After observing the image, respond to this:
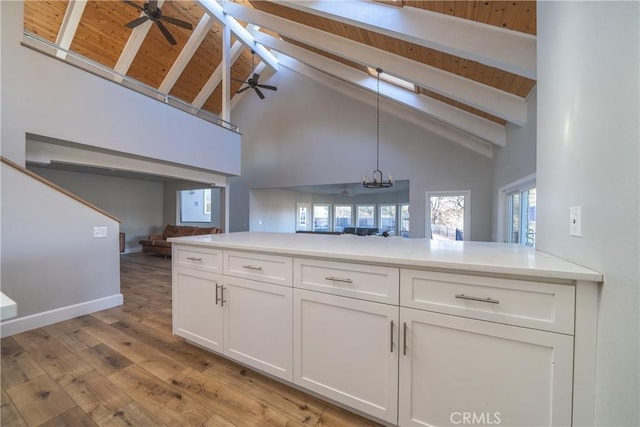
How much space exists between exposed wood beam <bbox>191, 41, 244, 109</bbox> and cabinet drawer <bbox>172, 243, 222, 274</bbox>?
23.2 ft

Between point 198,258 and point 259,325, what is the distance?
0.73 metres

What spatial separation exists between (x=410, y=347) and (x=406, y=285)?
11.4 inches

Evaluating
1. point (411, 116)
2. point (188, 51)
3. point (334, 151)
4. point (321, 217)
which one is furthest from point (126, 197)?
point (411, 116)

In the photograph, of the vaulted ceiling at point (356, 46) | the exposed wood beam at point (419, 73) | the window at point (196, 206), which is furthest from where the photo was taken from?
the window at point (196, 206)

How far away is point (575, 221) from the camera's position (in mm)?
1059

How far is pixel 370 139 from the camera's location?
6547 mm

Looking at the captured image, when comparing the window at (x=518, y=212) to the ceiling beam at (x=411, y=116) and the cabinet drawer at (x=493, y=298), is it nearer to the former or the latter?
the ceiling beam at (x=411, y=116)

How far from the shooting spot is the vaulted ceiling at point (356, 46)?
242 centimetres

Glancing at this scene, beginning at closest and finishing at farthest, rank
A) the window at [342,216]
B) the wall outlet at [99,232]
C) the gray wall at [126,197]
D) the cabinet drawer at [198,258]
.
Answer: the cabinet drawer at [198,258]
the wall outlet at [99,232]
the gray wall at [126,197]
the window at [342,216]

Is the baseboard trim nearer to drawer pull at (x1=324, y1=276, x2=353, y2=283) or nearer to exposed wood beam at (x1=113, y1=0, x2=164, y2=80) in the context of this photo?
drawer pull at (x1=324, y1=276, x2=353, y2=283)

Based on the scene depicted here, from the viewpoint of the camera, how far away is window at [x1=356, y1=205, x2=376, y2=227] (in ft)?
33.8

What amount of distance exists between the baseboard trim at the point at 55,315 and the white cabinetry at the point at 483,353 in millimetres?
3341

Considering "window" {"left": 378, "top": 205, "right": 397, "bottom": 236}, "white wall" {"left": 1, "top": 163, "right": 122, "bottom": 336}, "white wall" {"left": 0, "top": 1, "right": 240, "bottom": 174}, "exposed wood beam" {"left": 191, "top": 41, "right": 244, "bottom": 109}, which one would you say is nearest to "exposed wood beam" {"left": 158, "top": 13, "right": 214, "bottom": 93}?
"exposed wood beam" {"left": 191, "top": 41, "right": 244, "bottom": 109}

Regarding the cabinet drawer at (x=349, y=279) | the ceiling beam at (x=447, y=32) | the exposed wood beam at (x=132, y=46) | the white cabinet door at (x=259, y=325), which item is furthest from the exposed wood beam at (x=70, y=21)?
the cabinet drawer at (x=349, y=279)
